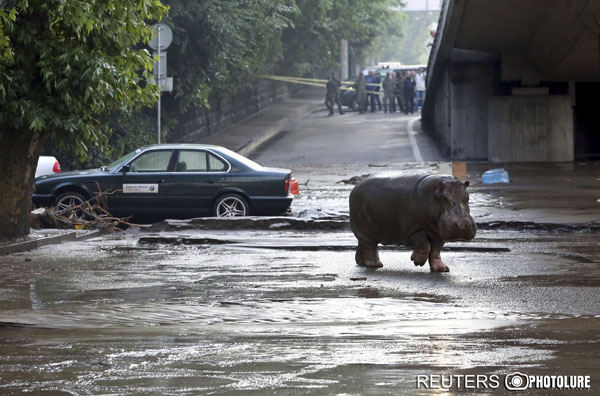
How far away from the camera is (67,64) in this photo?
1368 centimetres

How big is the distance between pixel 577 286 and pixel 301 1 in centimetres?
4011

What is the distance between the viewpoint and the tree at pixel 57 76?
44.8 feet

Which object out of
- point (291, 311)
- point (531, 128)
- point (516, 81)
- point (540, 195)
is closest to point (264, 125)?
point (531, 128)

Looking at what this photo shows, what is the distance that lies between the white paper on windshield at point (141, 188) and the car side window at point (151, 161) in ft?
1.15

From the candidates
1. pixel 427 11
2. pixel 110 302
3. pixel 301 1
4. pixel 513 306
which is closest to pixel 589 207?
pixel 513 306

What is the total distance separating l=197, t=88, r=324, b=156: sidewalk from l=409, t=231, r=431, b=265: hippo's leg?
880 inches

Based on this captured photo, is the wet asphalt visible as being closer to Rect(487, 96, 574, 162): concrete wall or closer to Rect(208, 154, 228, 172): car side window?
Rect(208, 154, 228, 172): car side window

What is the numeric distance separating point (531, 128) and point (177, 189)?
595 inches

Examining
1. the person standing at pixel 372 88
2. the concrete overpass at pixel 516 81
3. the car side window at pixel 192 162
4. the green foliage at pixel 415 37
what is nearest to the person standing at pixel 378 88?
the person standing at pixel 372 88

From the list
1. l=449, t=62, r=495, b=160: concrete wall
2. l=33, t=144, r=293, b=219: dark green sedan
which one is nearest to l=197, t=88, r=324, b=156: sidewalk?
l=449, t=62, r=495, b=160: concrete wall

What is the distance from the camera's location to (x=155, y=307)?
934 cm

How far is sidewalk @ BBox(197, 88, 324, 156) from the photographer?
36094 mm

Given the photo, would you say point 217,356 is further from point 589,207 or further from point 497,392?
point 589,207

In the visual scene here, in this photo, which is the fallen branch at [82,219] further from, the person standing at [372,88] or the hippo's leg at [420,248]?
the person standing at [372,88]
